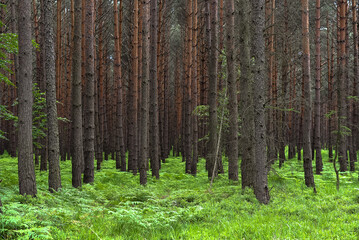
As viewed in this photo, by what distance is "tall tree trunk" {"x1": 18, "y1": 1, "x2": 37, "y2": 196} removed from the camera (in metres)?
6.18

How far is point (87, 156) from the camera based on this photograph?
31.6ft

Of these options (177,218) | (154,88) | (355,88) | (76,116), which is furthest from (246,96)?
(355,88)

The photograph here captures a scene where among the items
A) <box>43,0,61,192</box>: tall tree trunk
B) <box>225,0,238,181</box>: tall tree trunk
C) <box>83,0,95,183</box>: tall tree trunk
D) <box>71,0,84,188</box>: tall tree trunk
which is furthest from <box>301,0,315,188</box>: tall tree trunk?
<box>43,0,61,192</box>: tall tree trunk

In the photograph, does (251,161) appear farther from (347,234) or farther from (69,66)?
(69,66)

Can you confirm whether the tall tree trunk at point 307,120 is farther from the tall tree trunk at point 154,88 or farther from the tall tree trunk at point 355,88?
the tall tree trunk at point 355,88

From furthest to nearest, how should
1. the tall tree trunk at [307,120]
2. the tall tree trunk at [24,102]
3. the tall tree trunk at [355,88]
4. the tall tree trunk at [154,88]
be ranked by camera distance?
the tall tree trunk at [355,88], the tall tree trunk at [154,88], the tall tree trunk at [307,120], the tall tree trunk at [24,102]

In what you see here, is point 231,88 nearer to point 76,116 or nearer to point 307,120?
point 307,120

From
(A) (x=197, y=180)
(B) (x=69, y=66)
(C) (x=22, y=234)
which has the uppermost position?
(B) (x=69, y=66)

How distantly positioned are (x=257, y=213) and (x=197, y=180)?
20.4ft

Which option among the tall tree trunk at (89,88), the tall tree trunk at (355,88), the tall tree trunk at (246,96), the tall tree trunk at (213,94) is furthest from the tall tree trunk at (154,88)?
the tall tree trunk at (355,88)

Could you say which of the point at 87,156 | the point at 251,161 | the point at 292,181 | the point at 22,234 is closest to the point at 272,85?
the point at 292,181

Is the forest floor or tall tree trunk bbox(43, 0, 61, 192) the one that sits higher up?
tall tree trunk bbox(43, 0, 61, 192)

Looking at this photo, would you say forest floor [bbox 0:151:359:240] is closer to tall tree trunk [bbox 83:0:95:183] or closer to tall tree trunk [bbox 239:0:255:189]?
tall tree trunk [bbox 239:0:255:189]

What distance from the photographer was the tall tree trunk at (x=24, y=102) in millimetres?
6180
